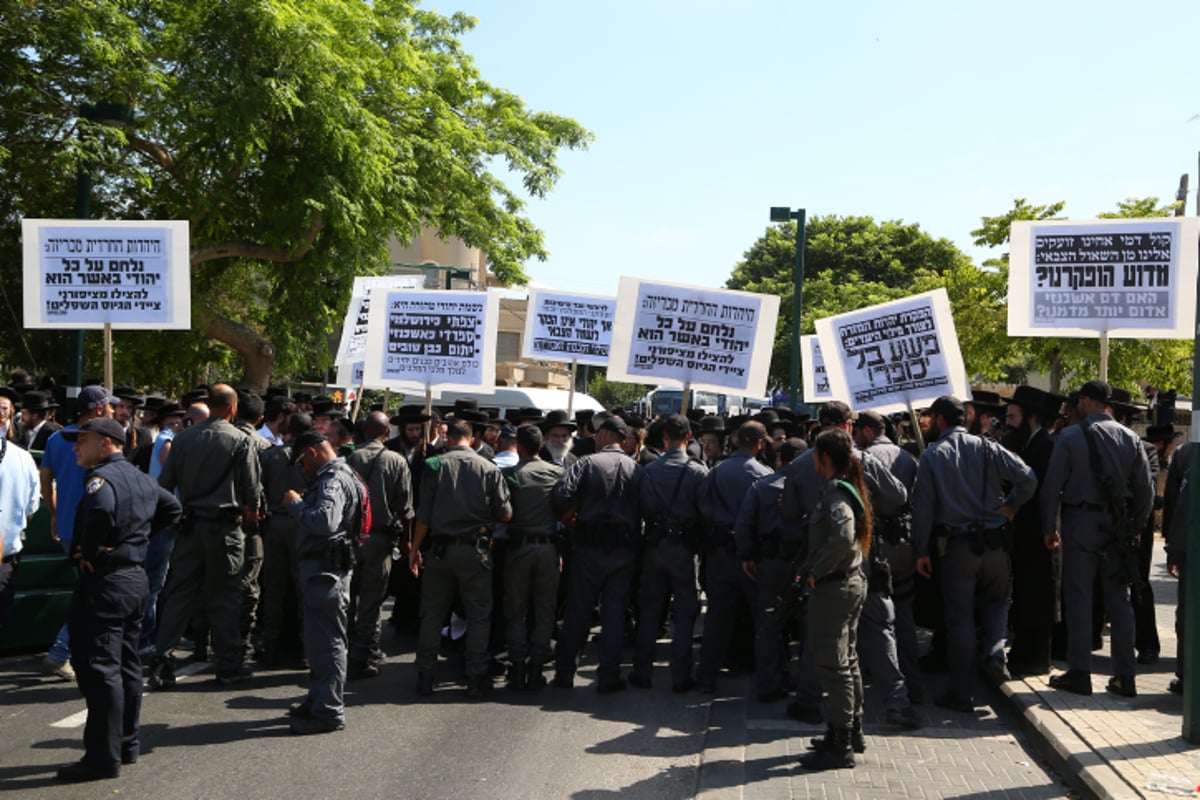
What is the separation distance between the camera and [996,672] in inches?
322

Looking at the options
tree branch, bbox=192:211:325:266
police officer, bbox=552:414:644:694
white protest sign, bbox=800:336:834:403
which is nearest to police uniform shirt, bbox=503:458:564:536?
police officer, bbox=552:414:644:694

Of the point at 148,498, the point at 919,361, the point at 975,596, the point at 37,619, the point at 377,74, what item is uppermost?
the point at 377,74

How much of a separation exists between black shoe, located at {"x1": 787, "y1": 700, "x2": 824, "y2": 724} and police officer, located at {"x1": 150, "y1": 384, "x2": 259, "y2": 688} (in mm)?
3874

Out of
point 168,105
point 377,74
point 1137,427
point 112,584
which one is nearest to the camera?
point 112,584

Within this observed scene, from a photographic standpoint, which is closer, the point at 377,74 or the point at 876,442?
the point at 876,442

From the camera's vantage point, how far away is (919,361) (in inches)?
372

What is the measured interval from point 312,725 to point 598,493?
8.33ft

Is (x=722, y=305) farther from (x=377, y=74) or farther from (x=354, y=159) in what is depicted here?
(x=377, y=74)

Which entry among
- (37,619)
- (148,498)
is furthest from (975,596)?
(37,619)

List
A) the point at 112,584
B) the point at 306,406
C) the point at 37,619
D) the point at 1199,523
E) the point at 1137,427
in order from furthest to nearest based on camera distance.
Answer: the point at 1137,427 < the point at 306,406 < the point at 37,619 < the point at 1199,523 < the point at 112,584

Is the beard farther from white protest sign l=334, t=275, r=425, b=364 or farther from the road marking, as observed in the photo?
white protest sign l=334, t=275, r=425, b=364

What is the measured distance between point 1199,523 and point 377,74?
17.9 metres

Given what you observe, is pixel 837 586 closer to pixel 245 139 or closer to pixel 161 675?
pixel 161 675

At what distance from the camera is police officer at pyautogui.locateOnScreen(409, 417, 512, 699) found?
799 centimetres
